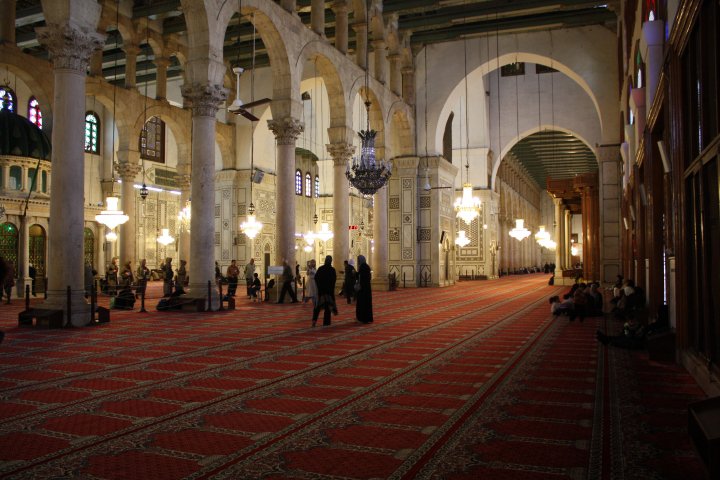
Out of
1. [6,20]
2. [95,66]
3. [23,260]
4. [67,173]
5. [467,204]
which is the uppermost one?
[6,20]

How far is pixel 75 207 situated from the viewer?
814cm

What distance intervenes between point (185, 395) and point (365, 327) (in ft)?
14.5

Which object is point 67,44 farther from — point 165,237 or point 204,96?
point 165,237

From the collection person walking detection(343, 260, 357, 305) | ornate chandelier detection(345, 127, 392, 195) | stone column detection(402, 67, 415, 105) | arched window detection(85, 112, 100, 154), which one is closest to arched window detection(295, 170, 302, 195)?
stone column detection(402, 67, 415, 105)

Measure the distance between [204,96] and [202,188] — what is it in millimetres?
1559

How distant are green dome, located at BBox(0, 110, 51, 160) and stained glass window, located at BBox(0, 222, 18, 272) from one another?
191 cm

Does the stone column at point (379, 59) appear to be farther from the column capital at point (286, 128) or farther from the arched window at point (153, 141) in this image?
the arched window at point (153, 141)

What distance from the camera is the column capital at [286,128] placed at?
43.3 ft

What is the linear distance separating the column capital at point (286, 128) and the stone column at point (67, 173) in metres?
5.31

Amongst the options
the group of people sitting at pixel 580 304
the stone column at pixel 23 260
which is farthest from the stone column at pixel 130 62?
the group of people sitting at pixel 580 304

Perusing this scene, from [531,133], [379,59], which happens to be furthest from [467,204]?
[531,133]

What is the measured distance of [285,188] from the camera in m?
13.3

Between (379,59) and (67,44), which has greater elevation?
(379,59)

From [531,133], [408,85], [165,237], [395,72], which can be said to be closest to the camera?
[395,72]
